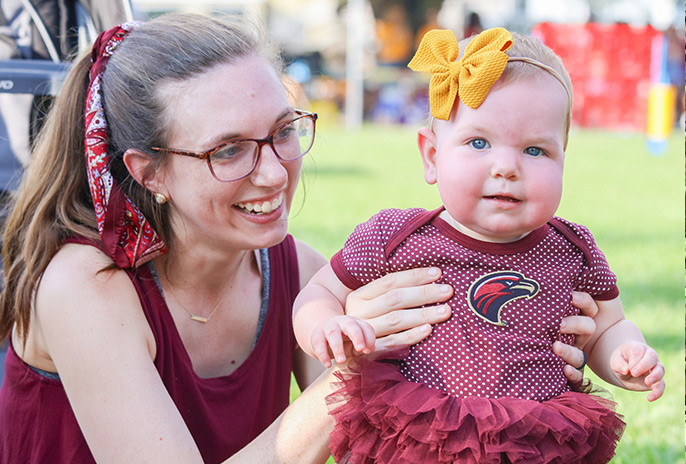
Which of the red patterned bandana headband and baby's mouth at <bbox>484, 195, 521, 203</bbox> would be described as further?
the red patterned bandana headband

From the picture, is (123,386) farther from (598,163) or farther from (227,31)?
(598,163)

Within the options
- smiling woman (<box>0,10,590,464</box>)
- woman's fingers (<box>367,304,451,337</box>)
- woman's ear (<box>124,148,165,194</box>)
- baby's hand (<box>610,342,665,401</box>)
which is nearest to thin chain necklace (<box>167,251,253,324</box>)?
smiling woman (<box>0,10,590,464</box>)

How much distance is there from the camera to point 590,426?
1.78 m

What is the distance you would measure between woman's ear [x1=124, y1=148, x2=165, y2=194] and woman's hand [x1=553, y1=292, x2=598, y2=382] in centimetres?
116

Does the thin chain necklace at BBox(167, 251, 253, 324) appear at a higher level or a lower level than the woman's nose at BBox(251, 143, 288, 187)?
lower

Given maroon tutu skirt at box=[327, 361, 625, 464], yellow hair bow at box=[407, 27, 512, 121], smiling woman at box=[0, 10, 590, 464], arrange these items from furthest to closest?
smiling woman at box=[0, 10, 590, 464], yellow hair bow at box=[407, 27, 512, 121], maroon tutu skirt at box=[327, 361, 625, 464]

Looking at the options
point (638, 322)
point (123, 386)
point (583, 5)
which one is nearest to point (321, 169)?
point (638, 322)

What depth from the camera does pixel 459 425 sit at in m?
1.72

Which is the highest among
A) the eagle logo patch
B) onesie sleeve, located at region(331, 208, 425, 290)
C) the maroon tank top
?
onesie sleeve, located at region(331, 208, 425, 290)

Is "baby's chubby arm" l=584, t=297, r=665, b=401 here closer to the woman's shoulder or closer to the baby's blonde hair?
the baby's blonde hair

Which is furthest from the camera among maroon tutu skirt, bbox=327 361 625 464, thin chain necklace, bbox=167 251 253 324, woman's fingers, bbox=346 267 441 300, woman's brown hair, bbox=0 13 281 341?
thin chain necklace, bbox=167 251 253 324

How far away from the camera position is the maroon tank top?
2287 millimetres

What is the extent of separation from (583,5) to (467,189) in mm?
32377

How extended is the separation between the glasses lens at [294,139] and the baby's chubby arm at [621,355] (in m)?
0.93
